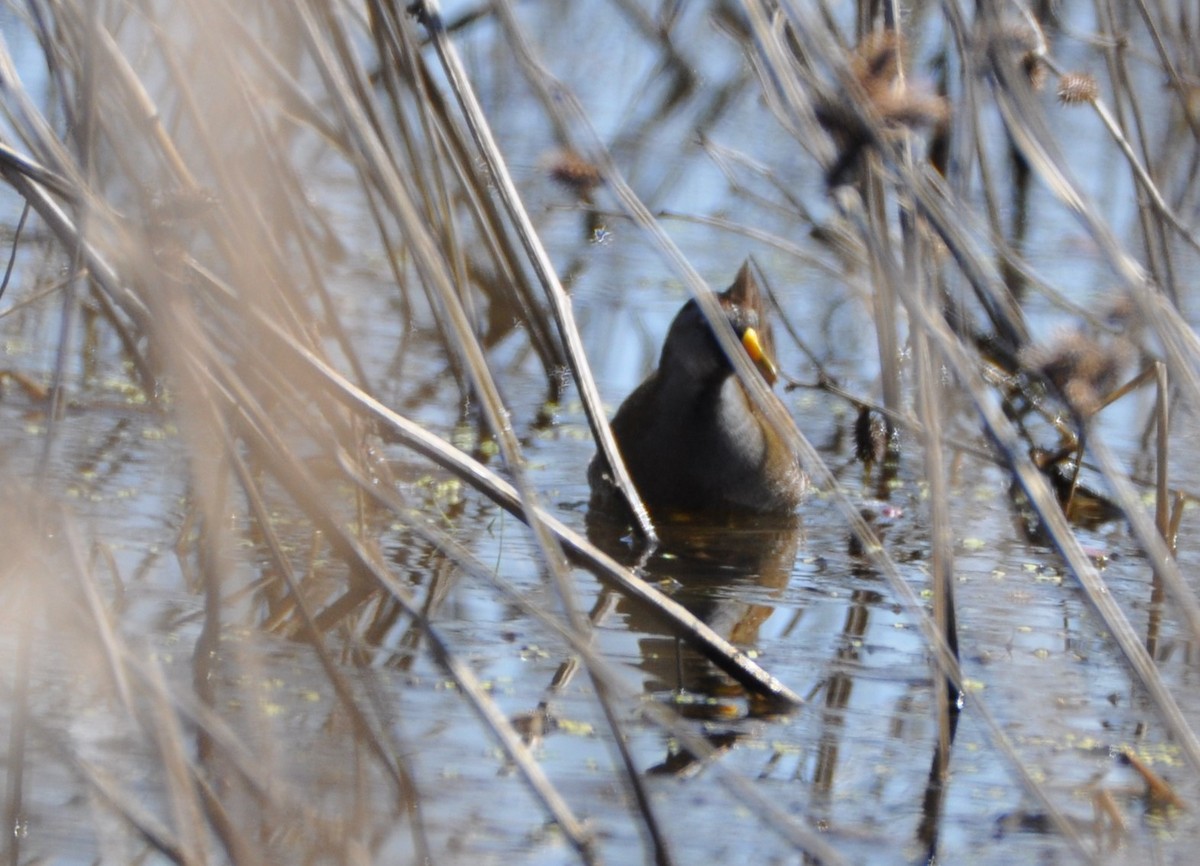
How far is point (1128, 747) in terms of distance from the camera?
8.85ft

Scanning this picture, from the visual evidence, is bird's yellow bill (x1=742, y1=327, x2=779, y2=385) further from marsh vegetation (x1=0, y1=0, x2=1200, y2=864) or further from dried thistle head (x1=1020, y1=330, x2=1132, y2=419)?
dried thistle head (x1=1020, y1=330, x2=1132, y2=419)

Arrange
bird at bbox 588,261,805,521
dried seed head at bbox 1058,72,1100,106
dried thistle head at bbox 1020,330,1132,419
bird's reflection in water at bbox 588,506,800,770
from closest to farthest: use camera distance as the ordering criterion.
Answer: dried thistle head at bbox 1020,330,1132,419 < dried seed head at bbox 1058,72,1100,106 < bird's reflection in water at bbox 588,506,800,770 < bird at bbox 588,261,805,521

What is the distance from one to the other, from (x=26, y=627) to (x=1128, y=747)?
1662mm

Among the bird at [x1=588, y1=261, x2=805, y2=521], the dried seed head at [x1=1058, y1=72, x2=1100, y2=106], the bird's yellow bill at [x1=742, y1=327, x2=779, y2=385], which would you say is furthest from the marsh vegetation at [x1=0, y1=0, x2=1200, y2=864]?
the bird's yellow bill at [x1=742, y1=327, x2=779, y2=385]

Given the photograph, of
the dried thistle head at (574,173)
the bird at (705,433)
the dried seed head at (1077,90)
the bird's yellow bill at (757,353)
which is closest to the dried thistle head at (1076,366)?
the dried seed head at (1077,90)

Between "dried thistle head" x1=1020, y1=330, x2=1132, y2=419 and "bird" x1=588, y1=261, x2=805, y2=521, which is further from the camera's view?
"bird" x1=588, y1=261, x2=805, y2=521

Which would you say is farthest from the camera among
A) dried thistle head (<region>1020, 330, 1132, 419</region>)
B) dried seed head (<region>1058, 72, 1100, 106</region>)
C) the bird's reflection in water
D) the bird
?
the bird

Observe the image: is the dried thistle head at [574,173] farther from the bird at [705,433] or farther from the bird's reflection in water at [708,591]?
the bird at [705,433]

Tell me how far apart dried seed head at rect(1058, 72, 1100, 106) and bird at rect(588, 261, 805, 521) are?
6.16 feet

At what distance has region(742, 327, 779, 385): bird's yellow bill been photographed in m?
4.44

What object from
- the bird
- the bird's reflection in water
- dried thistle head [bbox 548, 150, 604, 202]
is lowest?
the bird's reflection in water

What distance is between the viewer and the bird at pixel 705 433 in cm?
444

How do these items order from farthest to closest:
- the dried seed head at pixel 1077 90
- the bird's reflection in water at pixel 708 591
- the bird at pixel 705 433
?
the bird at pixel 705 433, the bird's reflection in water at pixel 708 591, the dried seed head at pixel 1077 90

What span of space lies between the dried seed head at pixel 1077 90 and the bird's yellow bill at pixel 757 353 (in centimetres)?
189
